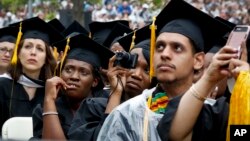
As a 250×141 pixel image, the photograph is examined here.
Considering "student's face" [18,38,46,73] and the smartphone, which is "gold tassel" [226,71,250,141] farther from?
"student's face" [18,38,46,73]

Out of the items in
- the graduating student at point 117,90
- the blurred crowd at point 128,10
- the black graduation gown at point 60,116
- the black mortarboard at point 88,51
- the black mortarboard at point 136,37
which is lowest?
the black graduation gown at point 60,116

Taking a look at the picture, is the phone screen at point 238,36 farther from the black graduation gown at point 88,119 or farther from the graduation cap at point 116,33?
the graduation cap at point 116,33

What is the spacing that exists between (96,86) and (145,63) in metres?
0.98

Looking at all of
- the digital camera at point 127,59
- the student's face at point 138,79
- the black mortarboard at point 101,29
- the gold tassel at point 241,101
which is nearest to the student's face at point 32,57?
the black mortarboard at point 101,29

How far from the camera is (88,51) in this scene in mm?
7750

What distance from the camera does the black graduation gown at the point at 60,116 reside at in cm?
708

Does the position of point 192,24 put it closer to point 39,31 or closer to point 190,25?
point 190,25

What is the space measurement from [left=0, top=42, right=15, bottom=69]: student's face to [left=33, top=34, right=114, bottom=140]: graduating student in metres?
2.14

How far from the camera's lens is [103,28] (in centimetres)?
1027

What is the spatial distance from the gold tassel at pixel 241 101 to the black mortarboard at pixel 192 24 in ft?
2.42

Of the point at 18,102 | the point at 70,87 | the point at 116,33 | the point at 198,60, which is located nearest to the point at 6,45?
the point at 116,33

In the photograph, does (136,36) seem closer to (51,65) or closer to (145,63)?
(145,63)

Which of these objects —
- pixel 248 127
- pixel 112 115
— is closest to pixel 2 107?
pixel 112 115

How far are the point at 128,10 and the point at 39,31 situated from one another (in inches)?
555
